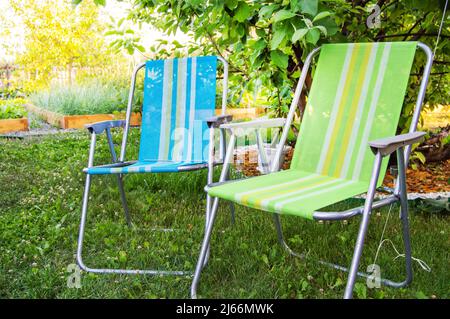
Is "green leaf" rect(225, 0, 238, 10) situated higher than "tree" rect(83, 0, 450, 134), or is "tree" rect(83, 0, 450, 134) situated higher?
"green leaf" rect(225, 0, 238, 10)

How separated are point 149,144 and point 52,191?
1036 millimetres

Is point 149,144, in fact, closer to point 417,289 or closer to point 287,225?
point 287,225

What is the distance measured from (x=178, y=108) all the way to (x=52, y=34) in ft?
22.2

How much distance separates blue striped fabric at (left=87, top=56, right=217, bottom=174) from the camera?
2.91 metres

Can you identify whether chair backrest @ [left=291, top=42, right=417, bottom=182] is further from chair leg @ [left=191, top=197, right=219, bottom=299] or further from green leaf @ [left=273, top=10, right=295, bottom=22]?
chair leg @ [left=191, top=197, right=219, bottom=299]

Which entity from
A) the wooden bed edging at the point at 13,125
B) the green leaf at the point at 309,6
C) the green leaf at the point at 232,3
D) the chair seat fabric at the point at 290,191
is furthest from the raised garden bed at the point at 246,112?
the green leaf at the point at 309,6

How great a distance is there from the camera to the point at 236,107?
7926mm

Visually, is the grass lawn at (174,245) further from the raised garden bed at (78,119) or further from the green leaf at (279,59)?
the raised garden bed at (78,119)

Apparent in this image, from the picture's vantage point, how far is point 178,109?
9.82ft

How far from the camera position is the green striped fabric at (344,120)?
217cm

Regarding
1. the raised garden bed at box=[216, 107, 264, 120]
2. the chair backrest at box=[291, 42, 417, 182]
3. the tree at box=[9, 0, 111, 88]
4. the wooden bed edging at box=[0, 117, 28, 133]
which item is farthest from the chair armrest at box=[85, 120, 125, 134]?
the tree at box=[9, 0, 111, 88]

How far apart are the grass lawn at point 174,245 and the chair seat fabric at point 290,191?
0.40 metres

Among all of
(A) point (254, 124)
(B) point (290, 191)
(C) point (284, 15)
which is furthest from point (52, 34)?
(B) point (290, 191)
